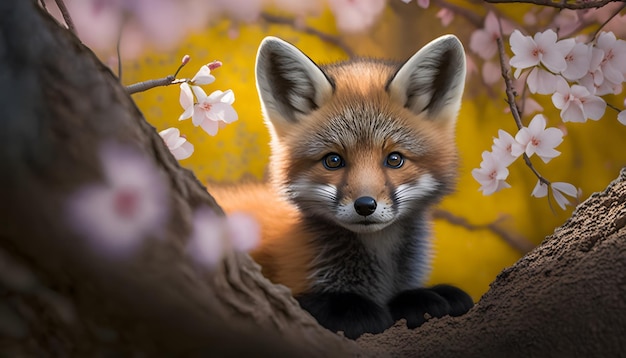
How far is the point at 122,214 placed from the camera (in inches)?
31.8

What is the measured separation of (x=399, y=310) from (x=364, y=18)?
1.51 m

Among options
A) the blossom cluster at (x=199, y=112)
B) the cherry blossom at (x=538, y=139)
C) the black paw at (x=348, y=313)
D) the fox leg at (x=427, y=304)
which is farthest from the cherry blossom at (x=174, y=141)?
the cherry blossom at (x=538, y=139)

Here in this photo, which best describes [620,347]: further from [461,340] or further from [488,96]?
[488,96]

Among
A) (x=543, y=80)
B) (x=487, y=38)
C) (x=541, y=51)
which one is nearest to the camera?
(x=541, y=51)

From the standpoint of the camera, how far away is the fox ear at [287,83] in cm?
181

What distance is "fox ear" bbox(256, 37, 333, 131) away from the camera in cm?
181

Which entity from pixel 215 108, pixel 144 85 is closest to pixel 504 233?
pixel 215 108

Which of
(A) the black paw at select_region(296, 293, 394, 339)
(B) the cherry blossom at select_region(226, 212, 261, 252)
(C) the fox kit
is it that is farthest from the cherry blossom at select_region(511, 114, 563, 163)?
(B) the cherry blossom at select_region(226, 212, 261, 252)

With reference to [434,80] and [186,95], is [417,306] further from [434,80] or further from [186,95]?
[186,95]

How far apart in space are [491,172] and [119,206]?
5.19ft

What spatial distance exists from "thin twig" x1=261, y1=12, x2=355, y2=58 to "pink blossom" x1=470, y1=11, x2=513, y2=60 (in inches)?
20.4

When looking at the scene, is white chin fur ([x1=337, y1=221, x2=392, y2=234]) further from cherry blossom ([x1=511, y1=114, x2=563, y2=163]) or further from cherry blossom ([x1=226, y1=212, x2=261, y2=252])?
cherry blossom ([x1=511, y1=114, x2=563, y2=163])

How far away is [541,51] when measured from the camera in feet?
6.52

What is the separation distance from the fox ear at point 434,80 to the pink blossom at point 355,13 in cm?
99
